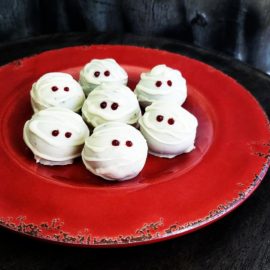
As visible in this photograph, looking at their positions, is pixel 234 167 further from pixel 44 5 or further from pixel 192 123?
pixel 44 5

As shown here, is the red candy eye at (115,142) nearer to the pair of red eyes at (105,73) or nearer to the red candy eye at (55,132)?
the red candy eye at (55,132)

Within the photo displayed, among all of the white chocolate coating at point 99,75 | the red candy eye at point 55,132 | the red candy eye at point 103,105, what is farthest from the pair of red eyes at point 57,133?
the white chocolate coating at point 99,75

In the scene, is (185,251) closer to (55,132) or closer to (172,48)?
(55,132)

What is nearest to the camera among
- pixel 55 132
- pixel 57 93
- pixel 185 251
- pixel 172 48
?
pixel 185 251

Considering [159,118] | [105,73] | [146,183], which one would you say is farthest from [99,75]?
[146,183]

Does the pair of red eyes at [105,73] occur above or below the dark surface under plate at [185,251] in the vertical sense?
above
